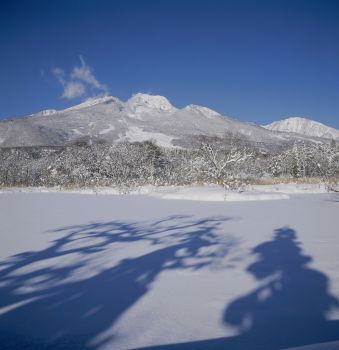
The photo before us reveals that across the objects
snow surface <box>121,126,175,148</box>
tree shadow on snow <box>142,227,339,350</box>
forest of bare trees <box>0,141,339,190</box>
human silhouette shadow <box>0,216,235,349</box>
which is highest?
snow surface <box>121,126,175,148</box>

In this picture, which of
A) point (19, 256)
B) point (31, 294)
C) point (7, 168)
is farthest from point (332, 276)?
point (7, 168)

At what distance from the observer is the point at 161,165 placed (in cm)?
3853

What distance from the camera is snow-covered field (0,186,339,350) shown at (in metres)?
2.18

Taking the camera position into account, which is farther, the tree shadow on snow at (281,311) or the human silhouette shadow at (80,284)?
the human silhouette shadow at (80,284)

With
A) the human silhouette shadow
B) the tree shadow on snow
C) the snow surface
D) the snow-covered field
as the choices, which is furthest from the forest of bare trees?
the snow surface

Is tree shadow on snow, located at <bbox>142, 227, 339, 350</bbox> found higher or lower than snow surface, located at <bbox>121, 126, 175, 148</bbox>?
lower

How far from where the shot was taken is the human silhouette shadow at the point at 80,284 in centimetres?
222

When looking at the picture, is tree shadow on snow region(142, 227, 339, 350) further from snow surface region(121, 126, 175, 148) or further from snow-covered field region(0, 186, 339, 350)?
snow surface region(121, 126, 175, 148)

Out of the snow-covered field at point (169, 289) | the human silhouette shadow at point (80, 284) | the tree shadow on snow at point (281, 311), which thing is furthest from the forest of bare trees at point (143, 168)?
the tree shadow on snow at point (281, 311)

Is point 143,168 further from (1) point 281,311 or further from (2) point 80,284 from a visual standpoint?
(1) point 281,311

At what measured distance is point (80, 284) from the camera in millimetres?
3107

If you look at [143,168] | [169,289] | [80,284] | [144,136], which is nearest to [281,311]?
[169,289]

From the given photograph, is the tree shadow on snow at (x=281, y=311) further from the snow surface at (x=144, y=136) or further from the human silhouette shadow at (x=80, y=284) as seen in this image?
the snow surface at (x=144, y=136)

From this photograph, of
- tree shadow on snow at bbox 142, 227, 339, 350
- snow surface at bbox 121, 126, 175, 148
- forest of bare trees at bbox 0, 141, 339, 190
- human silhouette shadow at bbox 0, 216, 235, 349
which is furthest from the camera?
snow surface at bbox 121, 126, 175, 148
